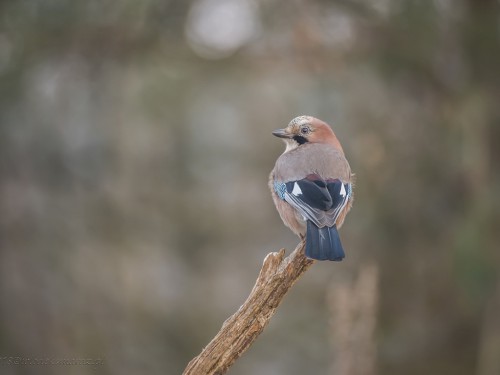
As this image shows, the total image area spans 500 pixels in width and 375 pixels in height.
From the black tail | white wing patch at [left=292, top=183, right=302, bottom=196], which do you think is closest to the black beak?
white wing patch at [left=292, top=183, right=302, bottom=196]

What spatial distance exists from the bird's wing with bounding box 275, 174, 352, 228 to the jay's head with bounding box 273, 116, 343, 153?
1.69ft

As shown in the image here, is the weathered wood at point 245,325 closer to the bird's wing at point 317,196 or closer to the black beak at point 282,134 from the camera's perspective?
the bird's wing at point 317,196

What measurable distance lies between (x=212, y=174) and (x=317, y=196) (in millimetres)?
5000

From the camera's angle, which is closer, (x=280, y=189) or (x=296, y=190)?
(x=296, y=190)

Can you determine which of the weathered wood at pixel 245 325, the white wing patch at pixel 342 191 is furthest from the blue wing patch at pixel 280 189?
the weathered wood at pixel 245 325

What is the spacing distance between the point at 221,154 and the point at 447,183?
3.61 meters

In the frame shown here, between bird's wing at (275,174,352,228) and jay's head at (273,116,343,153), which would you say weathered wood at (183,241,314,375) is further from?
jay's head at (273,116,343,153)

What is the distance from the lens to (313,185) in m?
4.63

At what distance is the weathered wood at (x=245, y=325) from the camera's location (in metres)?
3.48

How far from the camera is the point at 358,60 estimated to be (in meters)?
6.79

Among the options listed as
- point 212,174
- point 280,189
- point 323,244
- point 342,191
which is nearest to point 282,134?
point 280,189

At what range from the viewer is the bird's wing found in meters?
4.38

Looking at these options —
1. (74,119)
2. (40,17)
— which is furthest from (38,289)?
(40,17)

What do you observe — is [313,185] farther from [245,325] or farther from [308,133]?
[245,325]
